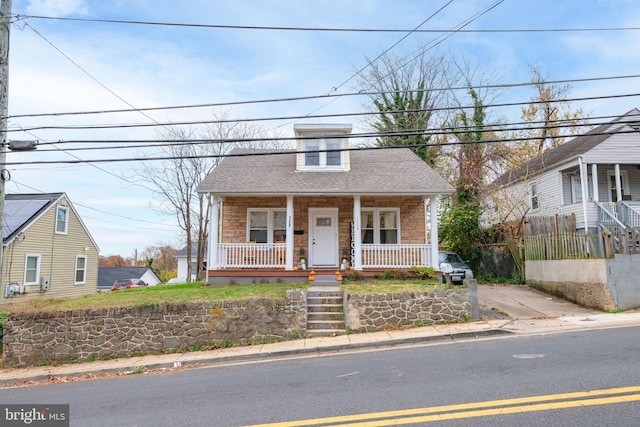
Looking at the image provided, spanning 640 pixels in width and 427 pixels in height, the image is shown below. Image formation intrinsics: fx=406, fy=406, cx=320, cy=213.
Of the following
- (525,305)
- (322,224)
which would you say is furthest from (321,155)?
(525,305)

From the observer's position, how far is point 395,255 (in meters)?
14.4

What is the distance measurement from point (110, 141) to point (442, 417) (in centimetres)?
981

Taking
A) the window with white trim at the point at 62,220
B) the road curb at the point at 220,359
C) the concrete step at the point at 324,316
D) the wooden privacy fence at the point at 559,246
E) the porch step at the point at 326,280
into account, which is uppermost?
the window with white trim at the point at 62,220

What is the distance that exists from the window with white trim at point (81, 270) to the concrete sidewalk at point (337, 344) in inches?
682

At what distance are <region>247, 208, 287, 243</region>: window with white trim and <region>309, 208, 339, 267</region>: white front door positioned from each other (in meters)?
1.10

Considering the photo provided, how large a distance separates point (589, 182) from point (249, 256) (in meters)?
14.6

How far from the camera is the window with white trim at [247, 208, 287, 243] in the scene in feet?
51.6

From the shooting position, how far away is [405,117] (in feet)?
89.6

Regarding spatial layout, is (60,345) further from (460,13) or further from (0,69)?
(460,13)

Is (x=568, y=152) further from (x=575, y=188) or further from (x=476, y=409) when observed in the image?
(x=476, y=409)

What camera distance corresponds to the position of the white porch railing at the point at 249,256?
14391 mm

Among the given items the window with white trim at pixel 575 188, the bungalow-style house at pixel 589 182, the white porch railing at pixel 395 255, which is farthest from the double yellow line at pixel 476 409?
the window with white trim at pixel 575 188

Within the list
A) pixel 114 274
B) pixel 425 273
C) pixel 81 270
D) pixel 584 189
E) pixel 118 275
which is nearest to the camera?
pixel 425 273

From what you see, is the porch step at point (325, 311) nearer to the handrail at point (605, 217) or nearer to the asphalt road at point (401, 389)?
the asphalt road at point (401, 389)
